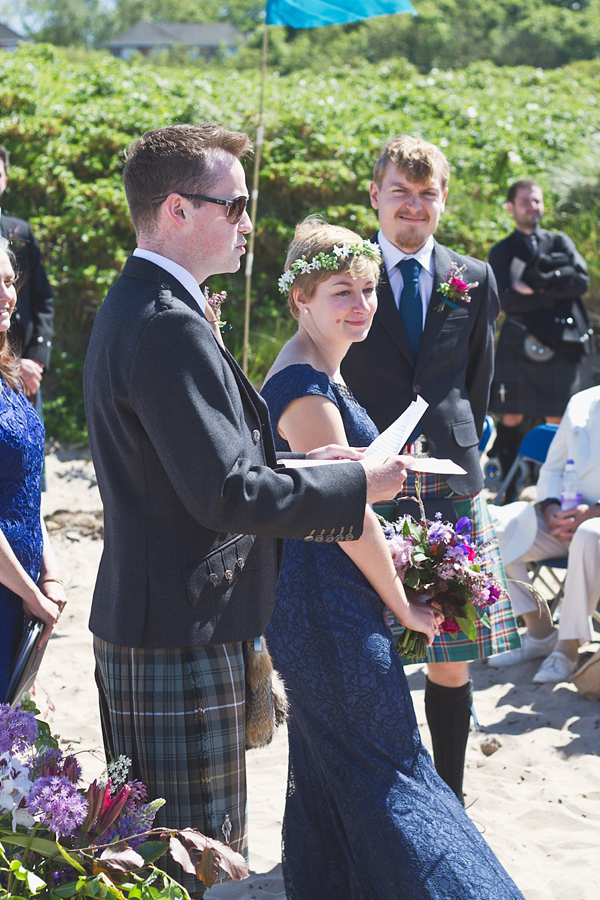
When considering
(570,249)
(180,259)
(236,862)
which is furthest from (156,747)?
(570,249)

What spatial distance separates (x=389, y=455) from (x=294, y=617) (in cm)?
64

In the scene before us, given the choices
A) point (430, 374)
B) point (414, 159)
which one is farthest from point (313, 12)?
point (430, 374)

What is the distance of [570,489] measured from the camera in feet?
16.2

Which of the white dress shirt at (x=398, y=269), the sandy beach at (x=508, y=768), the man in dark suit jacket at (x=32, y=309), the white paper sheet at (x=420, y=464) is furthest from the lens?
the man in dark suit jacket at (x=32, y=309)

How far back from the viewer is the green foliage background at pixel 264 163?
8.75 metres

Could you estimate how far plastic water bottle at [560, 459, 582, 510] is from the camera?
16.1 ft

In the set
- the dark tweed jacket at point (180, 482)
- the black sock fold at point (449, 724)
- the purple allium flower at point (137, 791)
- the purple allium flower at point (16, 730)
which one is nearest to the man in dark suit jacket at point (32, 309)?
the black sock fold at point (449, 724)

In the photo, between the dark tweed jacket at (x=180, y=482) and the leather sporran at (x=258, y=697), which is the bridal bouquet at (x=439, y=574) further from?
the dark tweed jacket at (x=180, y=482)

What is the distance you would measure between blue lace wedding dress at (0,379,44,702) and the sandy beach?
0.40m

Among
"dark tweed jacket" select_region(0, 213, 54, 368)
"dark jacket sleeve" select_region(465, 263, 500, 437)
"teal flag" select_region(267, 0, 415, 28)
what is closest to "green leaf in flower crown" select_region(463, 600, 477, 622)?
"dark jacket sleeve" select_region(465, 263, 500, 437)

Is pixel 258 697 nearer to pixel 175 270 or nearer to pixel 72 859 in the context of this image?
pixel 72 859

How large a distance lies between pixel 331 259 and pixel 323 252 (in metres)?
0.05

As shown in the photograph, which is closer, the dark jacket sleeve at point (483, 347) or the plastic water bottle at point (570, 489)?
the dark jacket sleeve at point (483, 347)

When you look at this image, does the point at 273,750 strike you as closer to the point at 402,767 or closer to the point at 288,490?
the point at 402,767
